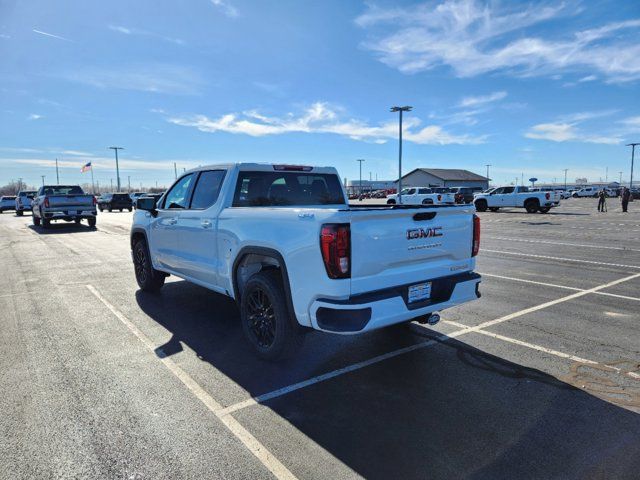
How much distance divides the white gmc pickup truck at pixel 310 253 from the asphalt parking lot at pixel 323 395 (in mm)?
576

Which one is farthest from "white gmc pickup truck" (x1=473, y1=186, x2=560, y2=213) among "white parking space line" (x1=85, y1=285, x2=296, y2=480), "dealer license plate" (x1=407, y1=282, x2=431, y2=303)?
"white parking space line" (x1=85, y1=285, x2=296, y2=480)

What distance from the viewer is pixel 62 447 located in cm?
289

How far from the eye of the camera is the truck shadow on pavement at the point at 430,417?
2.69 meters

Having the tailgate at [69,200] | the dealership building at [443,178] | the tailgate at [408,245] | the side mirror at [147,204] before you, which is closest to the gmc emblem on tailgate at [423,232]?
the tailgate at [408,245]

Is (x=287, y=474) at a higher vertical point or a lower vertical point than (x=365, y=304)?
lower

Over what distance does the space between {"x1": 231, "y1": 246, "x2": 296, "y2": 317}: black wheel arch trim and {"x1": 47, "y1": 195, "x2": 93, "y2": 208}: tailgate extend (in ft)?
57.9

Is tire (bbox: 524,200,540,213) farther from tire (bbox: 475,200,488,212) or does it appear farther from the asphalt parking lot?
the asphalt parking lot

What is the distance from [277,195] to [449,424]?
3.24 meters

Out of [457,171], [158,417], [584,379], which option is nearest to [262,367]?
[158,417]

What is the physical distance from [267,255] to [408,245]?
1.28 metres

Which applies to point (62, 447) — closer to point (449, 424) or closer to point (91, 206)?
point (449, 424)

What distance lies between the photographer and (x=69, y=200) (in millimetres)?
19344

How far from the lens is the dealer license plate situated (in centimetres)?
387

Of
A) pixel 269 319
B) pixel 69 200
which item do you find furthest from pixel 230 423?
pixel 69 200
